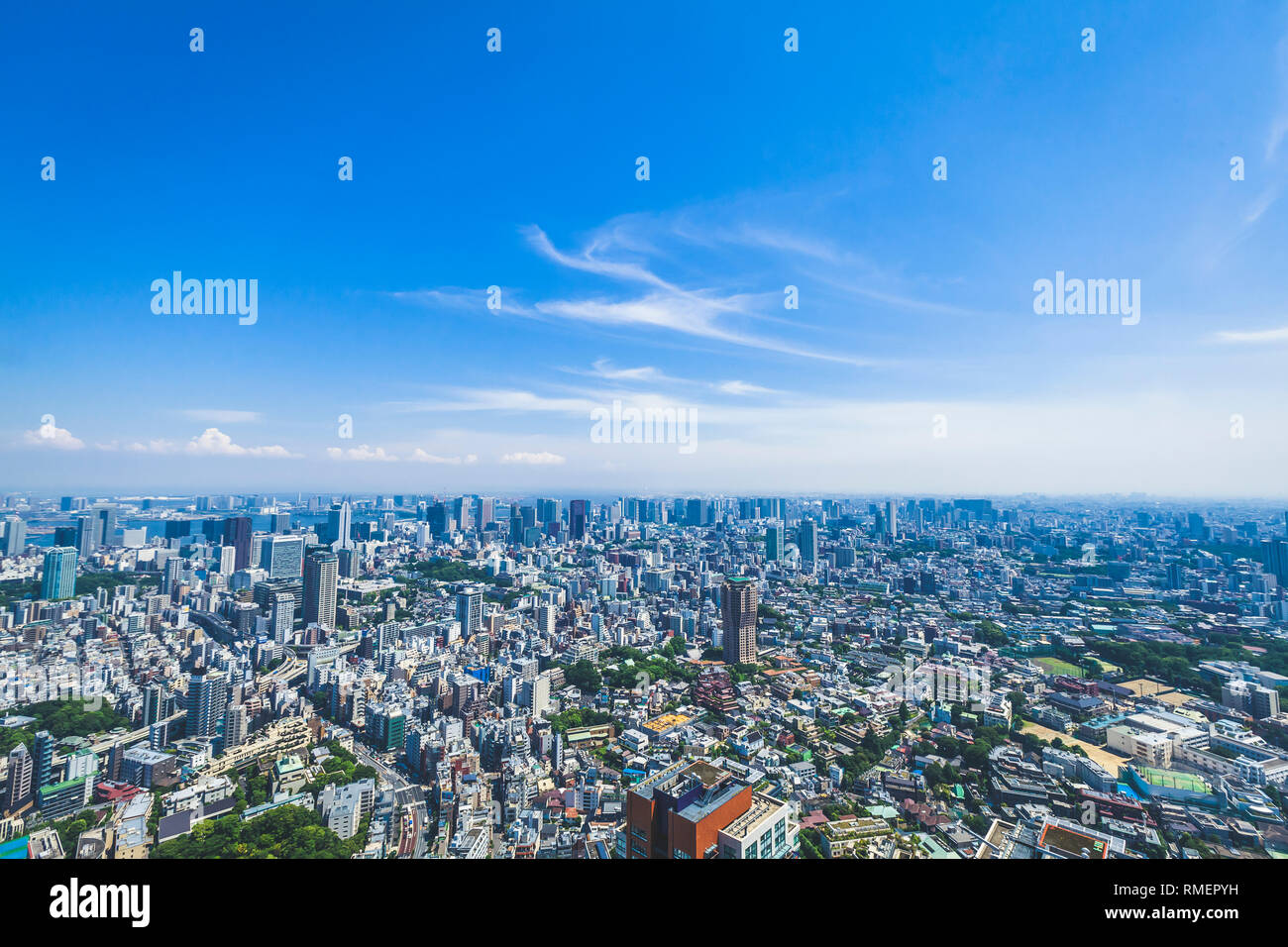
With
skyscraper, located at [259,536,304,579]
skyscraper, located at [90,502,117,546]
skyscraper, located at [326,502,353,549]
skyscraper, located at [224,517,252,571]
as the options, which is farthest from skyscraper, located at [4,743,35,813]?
skyscraper, located at [326,502,353,549]

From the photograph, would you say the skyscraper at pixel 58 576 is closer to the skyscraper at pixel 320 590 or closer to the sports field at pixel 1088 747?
the skyscraper at pixel 320 590

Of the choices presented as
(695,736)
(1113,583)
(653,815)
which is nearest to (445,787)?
(695,736)

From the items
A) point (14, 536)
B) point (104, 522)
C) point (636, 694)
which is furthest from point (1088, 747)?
point (104, 522)

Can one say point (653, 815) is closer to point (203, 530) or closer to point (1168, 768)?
Result: point (1168, 768)

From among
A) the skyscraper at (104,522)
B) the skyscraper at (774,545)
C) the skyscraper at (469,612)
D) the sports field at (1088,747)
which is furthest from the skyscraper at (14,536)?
the skyscraper at (774,545)
